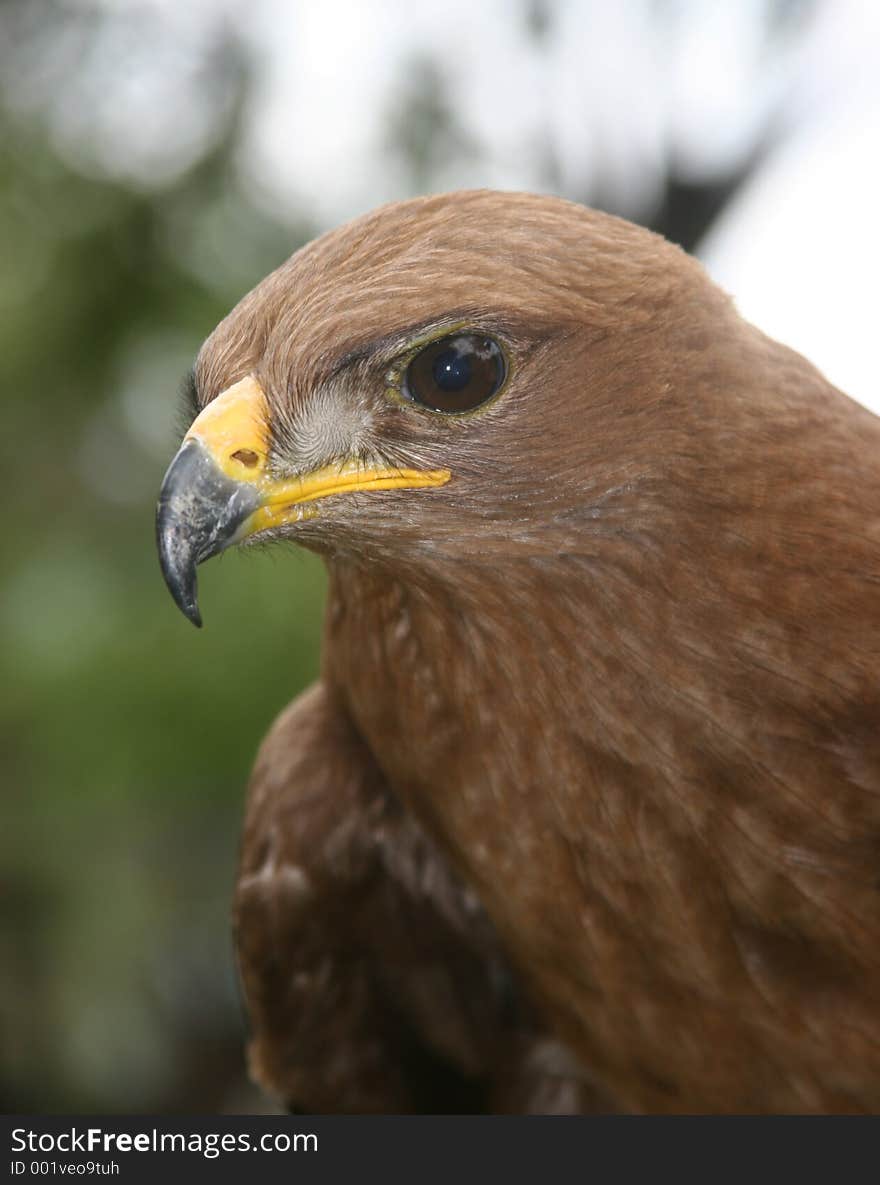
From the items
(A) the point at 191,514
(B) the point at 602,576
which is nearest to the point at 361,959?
(B) the point at 602,576

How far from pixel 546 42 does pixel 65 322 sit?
2026 millimetres

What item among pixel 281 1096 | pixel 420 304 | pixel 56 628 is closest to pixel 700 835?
pixel 420 304

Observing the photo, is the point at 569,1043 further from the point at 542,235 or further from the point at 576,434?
the point at 542,235

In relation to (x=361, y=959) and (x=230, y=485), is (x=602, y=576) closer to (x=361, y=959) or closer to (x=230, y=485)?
(x=230, y=485)

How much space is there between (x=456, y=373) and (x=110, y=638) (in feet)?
9.68

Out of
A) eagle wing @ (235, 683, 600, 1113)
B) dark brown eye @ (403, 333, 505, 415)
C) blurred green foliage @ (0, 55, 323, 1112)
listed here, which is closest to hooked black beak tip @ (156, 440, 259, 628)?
dark brown eye @ (403, 333, 505, 415)

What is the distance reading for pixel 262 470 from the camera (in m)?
1.61

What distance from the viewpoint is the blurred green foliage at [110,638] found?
4309 mm

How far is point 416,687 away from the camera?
6.48ft

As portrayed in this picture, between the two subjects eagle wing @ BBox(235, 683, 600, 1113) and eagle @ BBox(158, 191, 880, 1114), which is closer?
eagle @ BBox(158, 191, 880, 1114)

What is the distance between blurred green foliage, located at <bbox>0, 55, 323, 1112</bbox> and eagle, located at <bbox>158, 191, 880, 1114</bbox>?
7.68ft

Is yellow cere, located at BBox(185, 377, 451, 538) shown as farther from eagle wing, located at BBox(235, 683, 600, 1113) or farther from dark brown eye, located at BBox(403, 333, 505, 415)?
eagle wing, located at BBox(235, 683, 600, 1113)

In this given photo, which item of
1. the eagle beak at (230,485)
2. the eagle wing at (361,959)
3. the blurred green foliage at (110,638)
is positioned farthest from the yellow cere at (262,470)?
the blurred green foliage at (110,638)

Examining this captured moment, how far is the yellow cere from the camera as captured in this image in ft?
5.18
